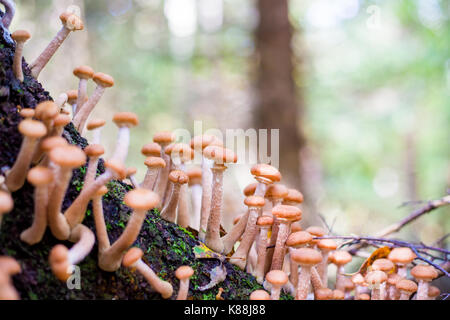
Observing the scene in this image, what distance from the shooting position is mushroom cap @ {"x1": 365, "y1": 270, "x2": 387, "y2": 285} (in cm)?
155

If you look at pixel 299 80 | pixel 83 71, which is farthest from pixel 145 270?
pixel 299 80

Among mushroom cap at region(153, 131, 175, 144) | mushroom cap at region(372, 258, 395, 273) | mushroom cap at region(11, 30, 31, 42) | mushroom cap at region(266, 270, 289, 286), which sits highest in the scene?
mushroom cap at region(11, 30, 31, 42)

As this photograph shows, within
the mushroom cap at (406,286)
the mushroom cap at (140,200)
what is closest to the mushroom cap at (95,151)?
the mushroom cap at (140,200)

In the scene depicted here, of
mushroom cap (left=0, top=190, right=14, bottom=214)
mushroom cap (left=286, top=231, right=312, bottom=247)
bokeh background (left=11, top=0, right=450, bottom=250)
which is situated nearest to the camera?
mushroom cap (left=0, top=190, right=14, bottom=214)

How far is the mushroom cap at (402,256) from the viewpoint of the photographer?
1.56 metres

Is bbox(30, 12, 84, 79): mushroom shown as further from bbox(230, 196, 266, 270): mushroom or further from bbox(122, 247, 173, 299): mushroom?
bbox(230, 196, 266, 270): mushroom

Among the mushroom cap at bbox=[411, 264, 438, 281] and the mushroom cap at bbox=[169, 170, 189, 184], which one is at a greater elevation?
the mushroom cap at bbox=[169, 170, 189, 184]

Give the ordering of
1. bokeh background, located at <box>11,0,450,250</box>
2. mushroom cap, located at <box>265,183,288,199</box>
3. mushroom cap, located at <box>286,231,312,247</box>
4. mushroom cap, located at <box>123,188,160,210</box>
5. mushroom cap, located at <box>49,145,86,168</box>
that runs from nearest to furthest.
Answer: mushroom cap, located at <box>49,145,86,168</box> → mushroom cap, located at <box>123,188,160,210</box> → mushroom cap, located at <box>286,231,312,247</box> → mushroom cap, located at <box>265,183,288,199</box> → bokeh background, located at <box>11,0,450,250</box>

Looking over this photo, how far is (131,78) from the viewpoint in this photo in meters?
9.55

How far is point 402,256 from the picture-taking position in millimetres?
1573

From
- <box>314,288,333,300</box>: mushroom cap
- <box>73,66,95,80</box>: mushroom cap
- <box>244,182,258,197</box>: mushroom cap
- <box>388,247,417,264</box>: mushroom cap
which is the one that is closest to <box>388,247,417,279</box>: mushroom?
<box>388,247,417,264</box>: mushroom cap

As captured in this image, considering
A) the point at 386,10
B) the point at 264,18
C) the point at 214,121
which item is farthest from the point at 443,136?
the point at 264,18

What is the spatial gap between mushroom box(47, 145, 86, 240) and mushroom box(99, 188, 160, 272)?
6.0 inches
